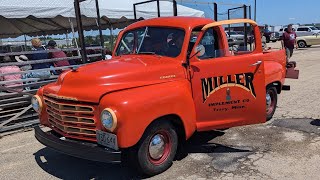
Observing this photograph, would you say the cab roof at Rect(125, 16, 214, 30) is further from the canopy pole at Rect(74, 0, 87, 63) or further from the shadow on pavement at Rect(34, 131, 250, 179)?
the canopy pole at Rect(74, 0, 87, 63)

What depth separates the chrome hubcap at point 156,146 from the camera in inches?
166

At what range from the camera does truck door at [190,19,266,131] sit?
4.75 m

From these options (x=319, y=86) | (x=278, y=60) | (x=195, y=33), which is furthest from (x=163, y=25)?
(x=319, y=86)

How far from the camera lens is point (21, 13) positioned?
10047 mm

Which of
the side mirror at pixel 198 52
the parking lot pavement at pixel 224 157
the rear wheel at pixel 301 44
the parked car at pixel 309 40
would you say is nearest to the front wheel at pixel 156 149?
the parking lot pavement at pixel 224 157

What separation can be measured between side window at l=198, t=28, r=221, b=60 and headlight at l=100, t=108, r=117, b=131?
1.71 m

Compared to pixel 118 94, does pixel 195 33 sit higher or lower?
higher

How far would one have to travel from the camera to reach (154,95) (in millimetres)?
4035

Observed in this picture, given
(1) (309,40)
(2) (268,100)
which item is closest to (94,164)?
(2) (268,100)

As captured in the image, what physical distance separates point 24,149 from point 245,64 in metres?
3.73

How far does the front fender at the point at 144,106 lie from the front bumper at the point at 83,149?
0.52 ft

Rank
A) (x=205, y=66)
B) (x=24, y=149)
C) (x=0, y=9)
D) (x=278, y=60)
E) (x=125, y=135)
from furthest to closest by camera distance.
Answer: (x=0, y=9)
(x=278, y=60)
(x=24, y=149)
(x=205, y=66)
(x=125, y=135)

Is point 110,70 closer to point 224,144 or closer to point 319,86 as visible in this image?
point 224,144

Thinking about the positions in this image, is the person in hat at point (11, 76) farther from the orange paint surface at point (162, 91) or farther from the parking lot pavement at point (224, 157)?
the orange paint surface at point (162, 91)
